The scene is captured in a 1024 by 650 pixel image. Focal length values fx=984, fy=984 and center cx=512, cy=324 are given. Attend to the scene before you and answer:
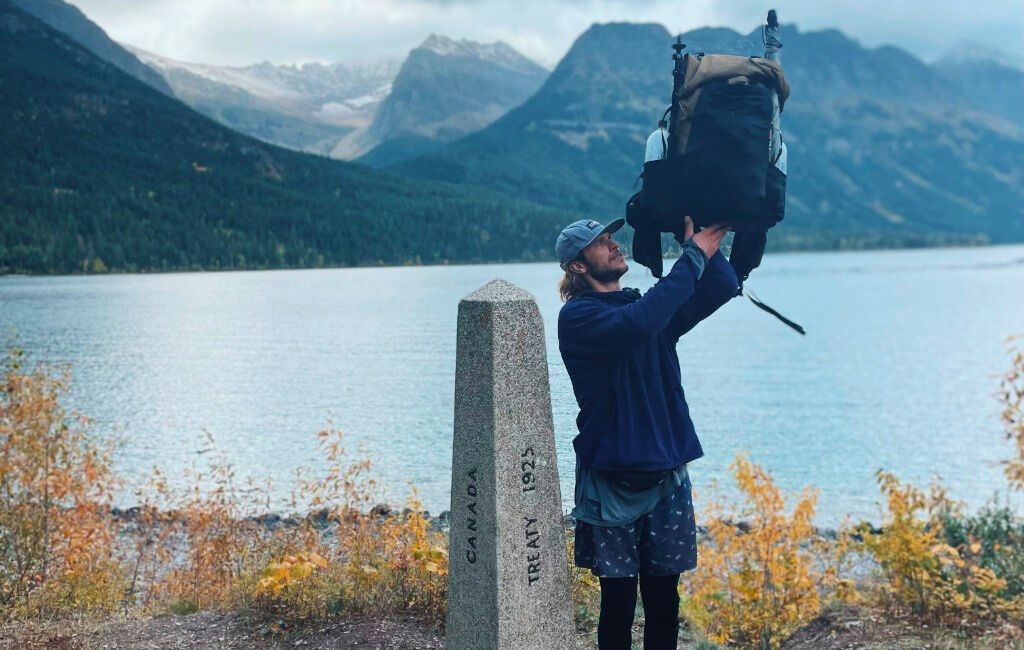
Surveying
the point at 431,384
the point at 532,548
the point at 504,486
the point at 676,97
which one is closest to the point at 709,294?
the point at 676,97

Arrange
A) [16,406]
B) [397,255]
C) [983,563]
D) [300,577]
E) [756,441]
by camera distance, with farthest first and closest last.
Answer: [397,255]
[756,441]
[983,563]
[16,406]
[300,577]

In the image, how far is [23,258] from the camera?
389ft

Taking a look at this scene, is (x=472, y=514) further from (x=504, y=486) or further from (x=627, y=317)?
(x=627, y=317)

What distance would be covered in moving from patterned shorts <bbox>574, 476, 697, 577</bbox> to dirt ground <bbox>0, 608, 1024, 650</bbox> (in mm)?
2322

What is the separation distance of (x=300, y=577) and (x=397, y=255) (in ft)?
501

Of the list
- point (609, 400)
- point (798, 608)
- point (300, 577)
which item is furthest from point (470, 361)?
point (798, 608)

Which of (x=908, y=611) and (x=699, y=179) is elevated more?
(x=699, y=179)

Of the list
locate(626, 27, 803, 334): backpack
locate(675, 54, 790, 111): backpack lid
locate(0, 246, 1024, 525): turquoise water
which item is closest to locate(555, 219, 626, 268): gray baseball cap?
locate(626, 27, 803, 334): backpack

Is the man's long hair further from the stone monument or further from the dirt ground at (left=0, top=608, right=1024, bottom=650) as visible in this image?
the dirt ground at (left=0, top=608, right=1024, bottom=650)

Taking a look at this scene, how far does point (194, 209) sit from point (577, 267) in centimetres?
16518

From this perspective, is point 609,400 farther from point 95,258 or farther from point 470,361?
point 95,258

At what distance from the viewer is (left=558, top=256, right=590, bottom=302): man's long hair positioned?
A: 14.6 ft

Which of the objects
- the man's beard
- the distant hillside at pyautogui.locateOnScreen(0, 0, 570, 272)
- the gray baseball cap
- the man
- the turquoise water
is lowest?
the turquoise water

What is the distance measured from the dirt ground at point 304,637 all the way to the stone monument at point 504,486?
194cm
